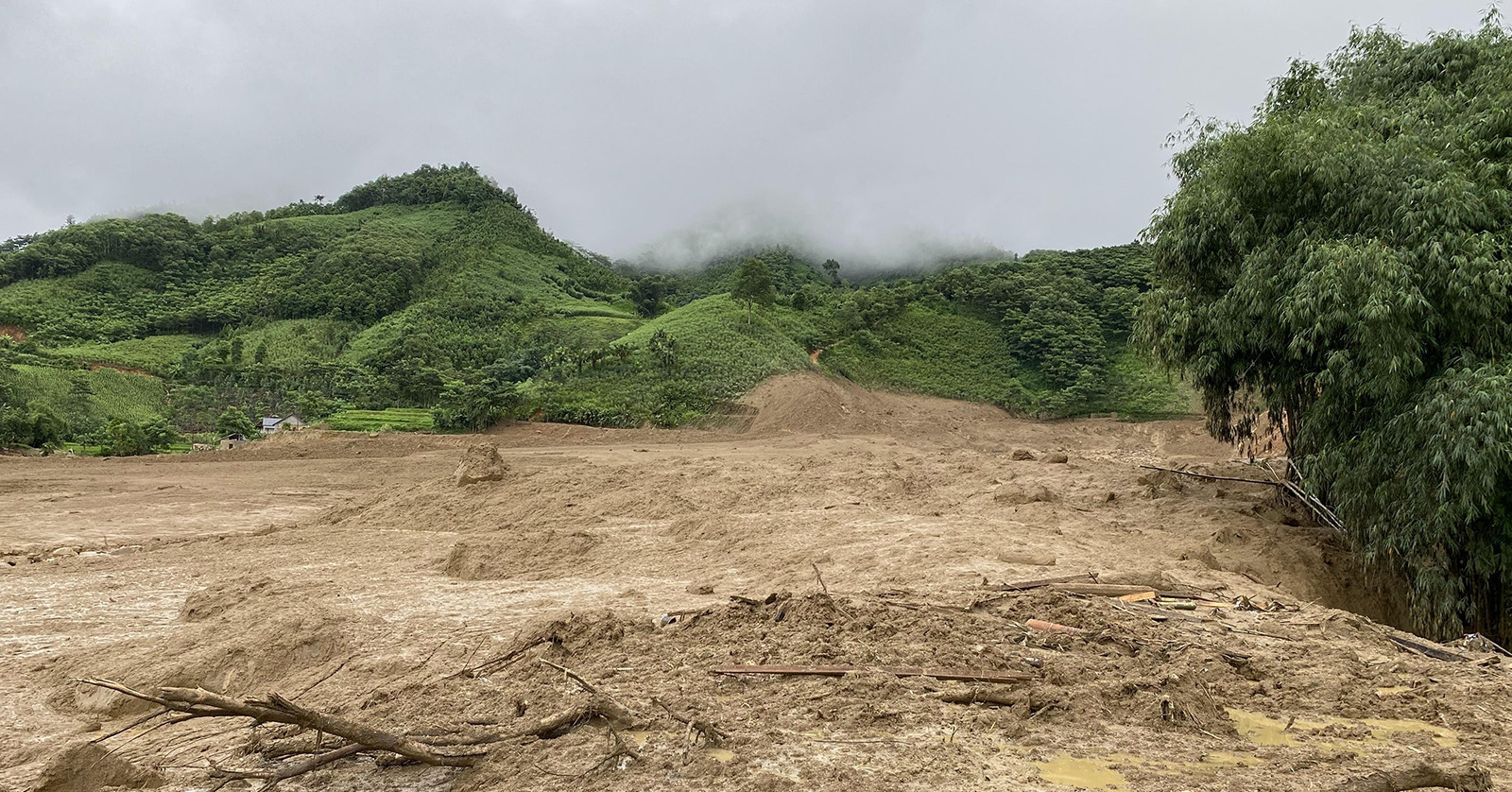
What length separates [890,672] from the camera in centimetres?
430

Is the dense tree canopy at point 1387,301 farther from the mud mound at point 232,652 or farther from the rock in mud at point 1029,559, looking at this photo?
the mud mound at point 232,652

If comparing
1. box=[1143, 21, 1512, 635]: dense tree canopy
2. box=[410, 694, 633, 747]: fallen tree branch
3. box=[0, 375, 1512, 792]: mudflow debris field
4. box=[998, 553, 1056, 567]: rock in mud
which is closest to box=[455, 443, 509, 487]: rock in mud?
box=[0, 375, 1512, 792]: mudflow debris field

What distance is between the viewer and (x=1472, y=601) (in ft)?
25.9

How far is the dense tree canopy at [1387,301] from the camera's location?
763cm

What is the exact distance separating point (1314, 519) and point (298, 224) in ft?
259

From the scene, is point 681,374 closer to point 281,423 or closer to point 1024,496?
point 281,423

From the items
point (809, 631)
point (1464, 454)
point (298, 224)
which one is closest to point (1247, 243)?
point (1464, 454)

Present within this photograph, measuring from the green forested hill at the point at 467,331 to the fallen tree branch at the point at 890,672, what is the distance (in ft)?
85.7

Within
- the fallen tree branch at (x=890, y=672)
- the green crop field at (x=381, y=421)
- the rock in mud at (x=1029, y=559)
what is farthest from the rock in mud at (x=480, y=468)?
the green crop field at (x=381, y=421)

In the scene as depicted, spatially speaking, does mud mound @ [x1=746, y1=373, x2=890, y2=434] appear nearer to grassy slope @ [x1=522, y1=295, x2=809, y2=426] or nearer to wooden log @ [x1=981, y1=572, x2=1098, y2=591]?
grassy slope @ [x1=522, y1=295, x2=809, y2=426]

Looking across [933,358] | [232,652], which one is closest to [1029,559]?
[232,652]

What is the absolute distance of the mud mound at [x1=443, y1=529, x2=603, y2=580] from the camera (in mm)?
8195

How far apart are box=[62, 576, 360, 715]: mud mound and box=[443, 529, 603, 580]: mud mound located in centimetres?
188

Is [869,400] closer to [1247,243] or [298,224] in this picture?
[1247,243]
